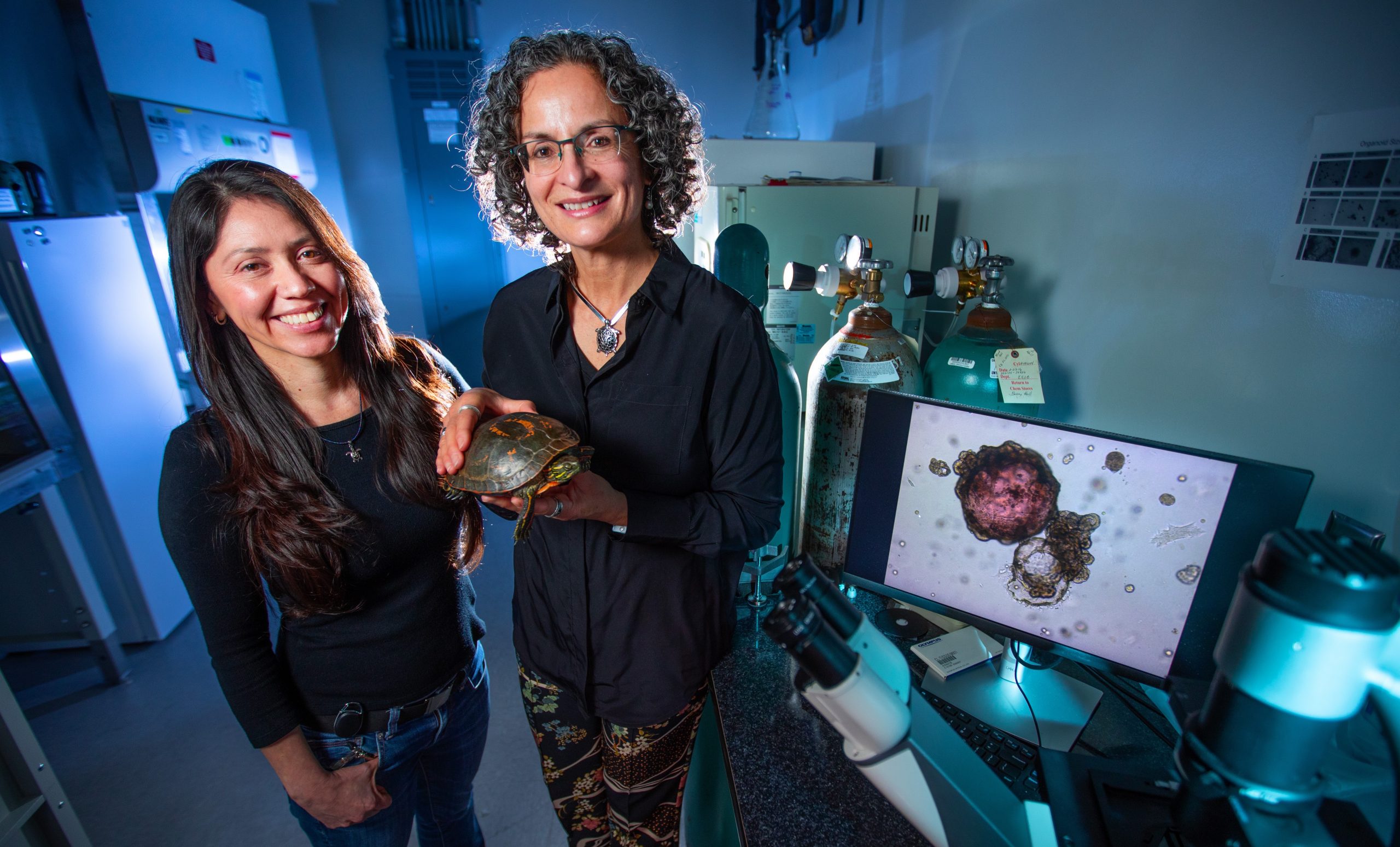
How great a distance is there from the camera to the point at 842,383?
1149 mm

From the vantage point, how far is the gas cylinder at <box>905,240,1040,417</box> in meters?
1.12

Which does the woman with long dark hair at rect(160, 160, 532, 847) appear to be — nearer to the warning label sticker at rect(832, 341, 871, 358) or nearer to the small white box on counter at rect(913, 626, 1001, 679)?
the warning label sticker at rect(832, 341, 871, 358)

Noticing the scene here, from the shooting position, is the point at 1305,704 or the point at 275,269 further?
the point at 275,269

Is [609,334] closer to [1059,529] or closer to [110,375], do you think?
[1059,529]

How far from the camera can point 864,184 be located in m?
1.58

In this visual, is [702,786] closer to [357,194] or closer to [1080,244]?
[1080,244]

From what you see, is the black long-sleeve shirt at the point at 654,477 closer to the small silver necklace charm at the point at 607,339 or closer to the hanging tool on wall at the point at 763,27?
the small silver necklace charm at the point at 607,339

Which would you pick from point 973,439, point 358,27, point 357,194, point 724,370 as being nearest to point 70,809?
point 724,370

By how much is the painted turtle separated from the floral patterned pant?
394 mm

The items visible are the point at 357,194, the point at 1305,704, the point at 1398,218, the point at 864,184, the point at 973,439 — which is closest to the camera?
the point at 1305,704

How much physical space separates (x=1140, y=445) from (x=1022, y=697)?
0.42 metres

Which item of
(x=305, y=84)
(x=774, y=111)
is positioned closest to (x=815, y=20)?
(x=774, y=111)

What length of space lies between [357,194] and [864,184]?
3.46 meters

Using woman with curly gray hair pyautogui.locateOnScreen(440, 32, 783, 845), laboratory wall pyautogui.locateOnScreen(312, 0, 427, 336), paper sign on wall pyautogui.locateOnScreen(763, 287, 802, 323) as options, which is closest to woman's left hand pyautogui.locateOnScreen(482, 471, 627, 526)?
woman with curly gray hair pyautogui.locateOnScreen(440, 32, 783, 845)
